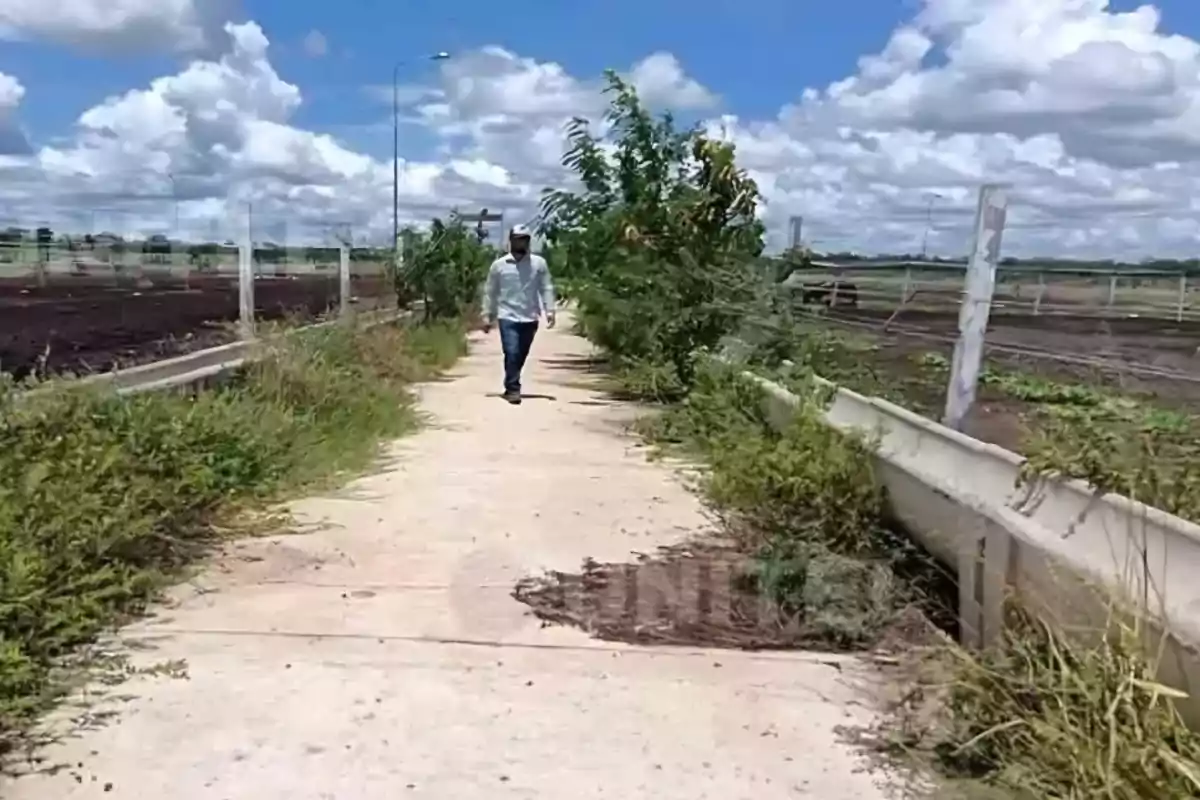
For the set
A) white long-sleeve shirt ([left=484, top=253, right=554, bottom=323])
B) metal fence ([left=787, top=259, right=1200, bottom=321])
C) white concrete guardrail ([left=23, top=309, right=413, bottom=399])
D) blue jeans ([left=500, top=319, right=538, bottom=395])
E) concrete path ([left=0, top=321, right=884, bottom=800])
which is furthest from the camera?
blue jeans ([left=500, top=319, right=538, bottom=395])

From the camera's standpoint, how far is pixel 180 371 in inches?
341

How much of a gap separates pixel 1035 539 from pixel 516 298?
357 inches

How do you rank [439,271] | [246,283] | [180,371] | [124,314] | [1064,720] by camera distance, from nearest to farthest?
[1064,720] < [180,371] < [246,283] < [124,314] < [439,271]

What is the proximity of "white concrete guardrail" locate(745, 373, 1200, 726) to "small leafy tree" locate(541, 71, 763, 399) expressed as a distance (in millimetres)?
5197

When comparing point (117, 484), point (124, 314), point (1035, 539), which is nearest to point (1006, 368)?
point (1035, 539)

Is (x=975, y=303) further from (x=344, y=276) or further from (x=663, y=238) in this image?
(x=344, y=276)

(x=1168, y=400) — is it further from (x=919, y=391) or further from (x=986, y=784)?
(x=986, y=784)

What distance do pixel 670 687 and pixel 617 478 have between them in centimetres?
422

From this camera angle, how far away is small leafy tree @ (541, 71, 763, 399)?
1219 cm

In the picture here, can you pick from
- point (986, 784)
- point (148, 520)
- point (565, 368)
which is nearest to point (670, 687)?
point (986, 784)

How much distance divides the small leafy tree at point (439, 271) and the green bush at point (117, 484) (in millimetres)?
12009

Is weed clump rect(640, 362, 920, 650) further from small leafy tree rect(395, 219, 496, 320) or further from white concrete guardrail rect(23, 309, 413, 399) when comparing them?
small leafy tree rect(395, 219, 496, 320)

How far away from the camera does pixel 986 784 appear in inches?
146

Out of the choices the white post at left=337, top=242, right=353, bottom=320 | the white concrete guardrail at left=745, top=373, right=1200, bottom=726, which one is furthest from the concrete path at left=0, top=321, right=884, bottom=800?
the white post at left=337, top=242, right=353, bottom=320
